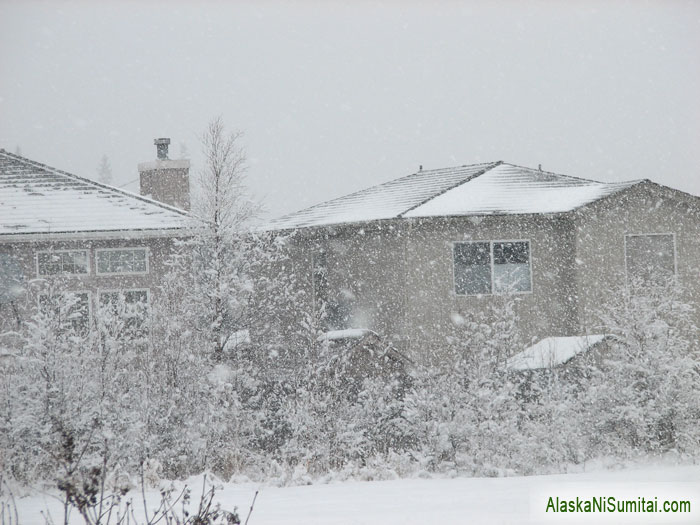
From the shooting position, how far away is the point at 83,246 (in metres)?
25.3

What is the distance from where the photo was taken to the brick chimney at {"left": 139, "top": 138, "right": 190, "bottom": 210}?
30453 mm

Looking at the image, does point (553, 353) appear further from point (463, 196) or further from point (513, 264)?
point (463, 196)

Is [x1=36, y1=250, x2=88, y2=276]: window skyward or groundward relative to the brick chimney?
groundward

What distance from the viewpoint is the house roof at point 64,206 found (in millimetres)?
25234

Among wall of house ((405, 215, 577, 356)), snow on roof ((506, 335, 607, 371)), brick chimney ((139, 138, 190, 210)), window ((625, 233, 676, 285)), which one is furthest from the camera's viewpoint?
brick chimney ((139, 138, 190, 210))

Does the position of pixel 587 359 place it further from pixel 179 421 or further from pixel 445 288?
pixel 179 421

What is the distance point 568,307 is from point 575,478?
1148cm

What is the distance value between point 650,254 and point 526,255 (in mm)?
3224

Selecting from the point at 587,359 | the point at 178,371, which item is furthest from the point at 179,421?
the point at 587,359

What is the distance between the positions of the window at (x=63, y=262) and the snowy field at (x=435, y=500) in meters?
14.1

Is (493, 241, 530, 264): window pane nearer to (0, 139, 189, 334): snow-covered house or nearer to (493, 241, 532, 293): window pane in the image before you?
(493, 241, 532, 293): window pane

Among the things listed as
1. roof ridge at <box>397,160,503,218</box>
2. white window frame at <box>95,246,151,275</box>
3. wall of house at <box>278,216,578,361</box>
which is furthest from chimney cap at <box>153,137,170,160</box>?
roof ridge at <box>397,160,503,218</box>

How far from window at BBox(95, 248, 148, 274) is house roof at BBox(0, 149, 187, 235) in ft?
2.16

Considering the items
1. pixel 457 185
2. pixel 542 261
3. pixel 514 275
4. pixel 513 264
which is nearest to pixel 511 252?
pixel 513 264
